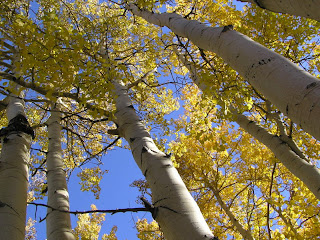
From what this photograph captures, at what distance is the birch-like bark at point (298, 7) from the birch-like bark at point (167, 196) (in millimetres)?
1337

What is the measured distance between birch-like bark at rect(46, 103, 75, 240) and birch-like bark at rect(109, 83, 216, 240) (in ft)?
4.10

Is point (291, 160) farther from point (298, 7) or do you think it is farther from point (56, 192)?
point (56, 192)

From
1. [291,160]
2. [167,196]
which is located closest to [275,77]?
[167,196]

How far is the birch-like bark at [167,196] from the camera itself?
1.34 m

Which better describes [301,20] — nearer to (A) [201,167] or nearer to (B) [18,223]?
(A) [201,167]

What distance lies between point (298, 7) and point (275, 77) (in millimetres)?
457

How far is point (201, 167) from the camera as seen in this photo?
657cm

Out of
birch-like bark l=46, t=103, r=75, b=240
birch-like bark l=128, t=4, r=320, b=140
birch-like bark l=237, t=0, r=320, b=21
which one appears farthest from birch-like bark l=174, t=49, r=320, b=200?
birch-like bark l=46, t=103, r=75, b=240

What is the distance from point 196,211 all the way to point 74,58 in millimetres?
2227

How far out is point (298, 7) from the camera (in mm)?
1331

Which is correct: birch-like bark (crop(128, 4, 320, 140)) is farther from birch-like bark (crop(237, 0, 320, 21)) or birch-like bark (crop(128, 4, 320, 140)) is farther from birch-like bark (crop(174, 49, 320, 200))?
birch-like bark (crop(174, 49, 320, 200))

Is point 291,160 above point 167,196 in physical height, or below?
above

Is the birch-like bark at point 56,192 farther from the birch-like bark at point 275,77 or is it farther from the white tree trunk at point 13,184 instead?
the birch-like bark at point 275,77

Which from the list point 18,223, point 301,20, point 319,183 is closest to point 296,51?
point 301,20
